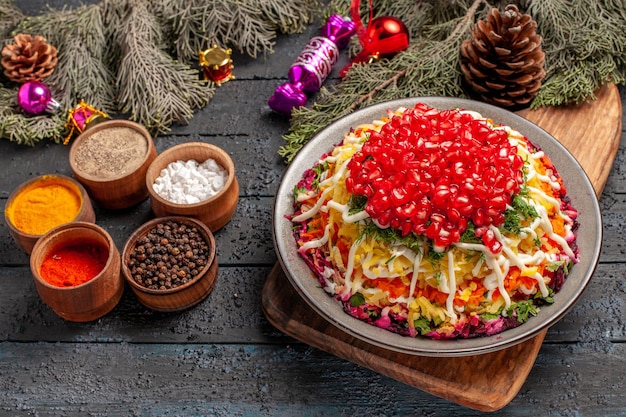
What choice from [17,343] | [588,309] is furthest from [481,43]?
[17,343]

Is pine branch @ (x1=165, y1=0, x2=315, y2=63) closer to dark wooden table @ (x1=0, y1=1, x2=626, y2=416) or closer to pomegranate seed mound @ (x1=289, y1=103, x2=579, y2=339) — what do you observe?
dark wooden table @ (x1=0, y1=1, x2=626, y2=416)

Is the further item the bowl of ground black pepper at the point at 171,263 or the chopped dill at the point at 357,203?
the bowl of ground black pepper at the point at 171,263

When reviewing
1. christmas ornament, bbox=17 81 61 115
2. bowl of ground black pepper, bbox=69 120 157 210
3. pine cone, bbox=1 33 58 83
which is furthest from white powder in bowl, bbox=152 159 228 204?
pine cone, bbox=1 33 58 83

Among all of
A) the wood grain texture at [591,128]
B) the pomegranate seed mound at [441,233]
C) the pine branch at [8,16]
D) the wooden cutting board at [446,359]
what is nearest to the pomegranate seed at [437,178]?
the pomegranate seed mound at [441,233]

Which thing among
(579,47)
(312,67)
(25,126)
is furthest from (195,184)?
(579,47)

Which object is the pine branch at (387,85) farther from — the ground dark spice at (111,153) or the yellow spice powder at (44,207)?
the yellow spice powder at (44,207)

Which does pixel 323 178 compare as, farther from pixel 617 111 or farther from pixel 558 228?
pixel 617 111
